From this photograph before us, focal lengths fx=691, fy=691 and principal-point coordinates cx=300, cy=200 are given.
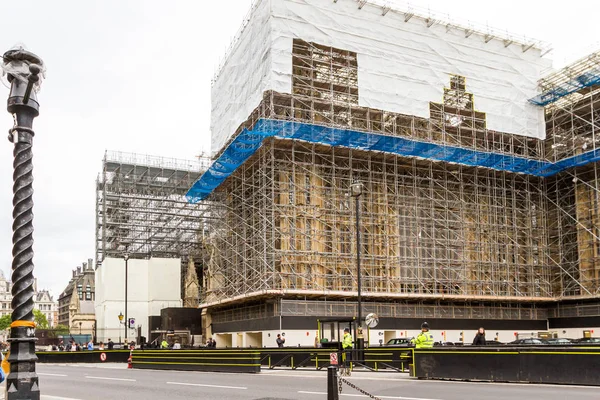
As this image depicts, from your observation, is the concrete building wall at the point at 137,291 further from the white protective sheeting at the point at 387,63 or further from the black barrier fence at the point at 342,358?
the black barrier fence at the point at 342,358

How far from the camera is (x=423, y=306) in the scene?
156ft

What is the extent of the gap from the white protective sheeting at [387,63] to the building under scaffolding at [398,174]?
4.1 inches

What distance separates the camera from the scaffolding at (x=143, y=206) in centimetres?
6738

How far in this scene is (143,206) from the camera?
68.1m

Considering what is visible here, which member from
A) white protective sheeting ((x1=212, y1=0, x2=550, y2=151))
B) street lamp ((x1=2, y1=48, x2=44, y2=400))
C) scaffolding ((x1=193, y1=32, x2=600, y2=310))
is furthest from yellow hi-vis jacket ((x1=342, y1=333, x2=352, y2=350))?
white protective sheeting ((x1=212, y1=0, x2=550, y2=151))

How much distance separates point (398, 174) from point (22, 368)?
138ft

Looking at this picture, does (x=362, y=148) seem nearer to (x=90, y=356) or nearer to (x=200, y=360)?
(x=90, y=356)

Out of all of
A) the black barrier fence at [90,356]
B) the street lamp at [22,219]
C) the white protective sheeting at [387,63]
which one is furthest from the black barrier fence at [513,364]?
the white protective sheeting at [387,63]

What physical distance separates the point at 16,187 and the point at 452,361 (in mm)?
14431

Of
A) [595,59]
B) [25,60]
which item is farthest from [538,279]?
[25,60]

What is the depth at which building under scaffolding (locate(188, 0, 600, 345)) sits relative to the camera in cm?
4500

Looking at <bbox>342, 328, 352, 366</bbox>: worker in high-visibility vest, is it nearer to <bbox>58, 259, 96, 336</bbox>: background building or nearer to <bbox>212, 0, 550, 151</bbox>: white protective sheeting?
<bbox>212, 0, 550, 151</bbox>: white protective sheeting

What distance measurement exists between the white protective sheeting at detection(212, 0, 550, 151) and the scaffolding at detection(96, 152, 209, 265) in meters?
15.2

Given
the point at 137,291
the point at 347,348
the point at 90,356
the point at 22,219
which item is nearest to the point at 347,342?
the point at 347,348
